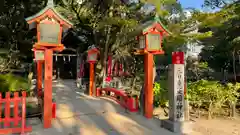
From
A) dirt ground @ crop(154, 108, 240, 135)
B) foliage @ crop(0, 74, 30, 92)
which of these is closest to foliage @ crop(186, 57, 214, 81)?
dirt ground @ crop(154, 108, 240, 135)

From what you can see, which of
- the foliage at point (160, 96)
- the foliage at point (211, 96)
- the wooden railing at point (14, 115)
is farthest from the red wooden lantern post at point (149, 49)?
the wooden railing at point (14, 115)

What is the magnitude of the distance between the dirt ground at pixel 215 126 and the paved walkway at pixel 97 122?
1283mm

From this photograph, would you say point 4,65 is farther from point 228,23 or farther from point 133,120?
point 228,23

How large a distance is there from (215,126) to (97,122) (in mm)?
4262

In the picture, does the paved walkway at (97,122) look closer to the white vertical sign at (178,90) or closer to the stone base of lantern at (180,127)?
the stone base of lantern at (180,127)

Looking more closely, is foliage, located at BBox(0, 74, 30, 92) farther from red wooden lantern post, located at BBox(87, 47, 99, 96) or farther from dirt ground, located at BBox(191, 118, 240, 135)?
dirt ground, located at BBox(191, 118, 240, 135)

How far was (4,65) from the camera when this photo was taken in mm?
17031

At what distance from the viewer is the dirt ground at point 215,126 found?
27.5ft

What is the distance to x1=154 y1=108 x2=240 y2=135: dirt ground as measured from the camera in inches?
329

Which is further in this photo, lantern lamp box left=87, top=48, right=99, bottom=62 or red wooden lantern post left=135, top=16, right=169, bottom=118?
lantern lamp box left=87, top=48, right=99, bottom=62

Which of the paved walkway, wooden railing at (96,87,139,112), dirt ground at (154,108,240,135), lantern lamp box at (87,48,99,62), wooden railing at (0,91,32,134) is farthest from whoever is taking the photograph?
lantern lamp box at (87,48,99,62)

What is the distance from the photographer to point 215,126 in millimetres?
9188

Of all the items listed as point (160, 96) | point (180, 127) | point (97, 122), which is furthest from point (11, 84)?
point (180, 127)

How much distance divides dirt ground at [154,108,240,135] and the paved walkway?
4.21ft
